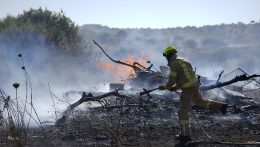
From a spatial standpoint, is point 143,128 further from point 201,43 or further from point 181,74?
point 201,43

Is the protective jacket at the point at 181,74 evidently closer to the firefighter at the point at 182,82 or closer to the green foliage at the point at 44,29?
the firefighter at the point at 182,82

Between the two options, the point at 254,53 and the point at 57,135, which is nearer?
the point at 57,135

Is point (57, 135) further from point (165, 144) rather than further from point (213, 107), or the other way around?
point (213, 107)

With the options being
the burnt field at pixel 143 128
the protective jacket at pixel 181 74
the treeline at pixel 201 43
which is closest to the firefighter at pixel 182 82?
the protective jacket at pixel 181 74

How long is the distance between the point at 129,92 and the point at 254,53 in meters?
35.3

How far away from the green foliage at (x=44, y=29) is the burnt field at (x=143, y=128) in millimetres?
14633

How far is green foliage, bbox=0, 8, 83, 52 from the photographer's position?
79.7 ft

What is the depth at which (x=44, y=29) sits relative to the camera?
2573cm

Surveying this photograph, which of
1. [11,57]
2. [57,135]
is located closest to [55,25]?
[11,57]

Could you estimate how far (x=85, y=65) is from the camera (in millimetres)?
28156

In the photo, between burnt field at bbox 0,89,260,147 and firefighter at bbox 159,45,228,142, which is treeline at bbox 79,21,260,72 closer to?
burnt field at bbox 0,89,260,147

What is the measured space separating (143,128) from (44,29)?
1786 centimetres

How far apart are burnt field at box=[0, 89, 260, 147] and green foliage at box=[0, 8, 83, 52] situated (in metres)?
14.6

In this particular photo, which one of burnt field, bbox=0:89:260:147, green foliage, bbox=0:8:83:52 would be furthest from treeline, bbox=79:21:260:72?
burnt field, bbox=0:89:260:147
